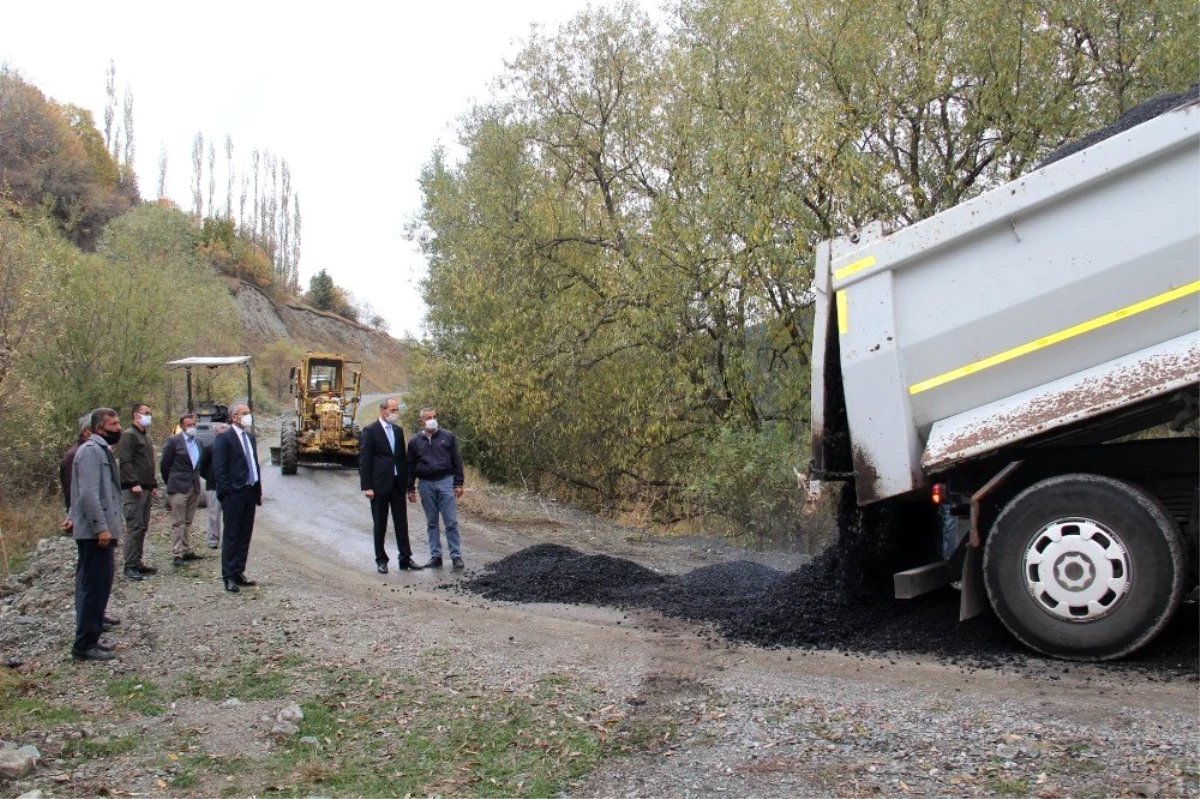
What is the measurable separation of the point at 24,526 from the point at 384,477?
7.48 metres

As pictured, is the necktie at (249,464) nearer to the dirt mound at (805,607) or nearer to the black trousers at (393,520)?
the black trousers at (393,520)

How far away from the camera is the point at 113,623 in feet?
24.7

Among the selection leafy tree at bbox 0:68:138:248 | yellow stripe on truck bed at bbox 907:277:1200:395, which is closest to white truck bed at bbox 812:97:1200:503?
yellow stripe on truck bed at bbox 907:277:1200:395

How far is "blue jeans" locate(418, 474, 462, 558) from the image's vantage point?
10.2m

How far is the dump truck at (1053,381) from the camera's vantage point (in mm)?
4895

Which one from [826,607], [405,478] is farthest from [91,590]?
[826,607]

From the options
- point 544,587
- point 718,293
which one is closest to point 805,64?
point 718,293

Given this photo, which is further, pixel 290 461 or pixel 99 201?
pixel 99 201

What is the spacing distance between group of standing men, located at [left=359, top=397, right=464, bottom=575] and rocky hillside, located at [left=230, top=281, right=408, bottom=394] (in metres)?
41.9

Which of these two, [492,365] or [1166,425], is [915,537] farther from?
[492,365]

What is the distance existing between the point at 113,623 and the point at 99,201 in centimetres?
4723

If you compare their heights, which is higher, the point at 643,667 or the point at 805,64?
the point at 805,64

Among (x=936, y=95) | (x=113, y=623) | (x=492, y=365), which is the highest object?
(x=936, y=95)

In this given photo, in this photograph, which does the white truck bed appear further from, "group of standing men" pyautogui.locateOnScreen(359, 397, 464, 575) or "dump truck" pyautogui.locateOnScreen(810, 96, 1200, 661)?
"group of standing men" pyautogui.locateOnScreen(359, 397, 464, 575)
